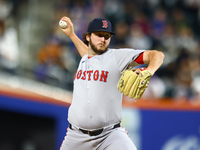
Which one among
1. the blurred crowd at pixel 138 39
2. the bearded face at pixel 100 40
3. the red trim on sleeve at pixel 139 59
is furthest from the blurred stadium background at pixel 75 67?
the red trim on sleeve at pixel 139 59

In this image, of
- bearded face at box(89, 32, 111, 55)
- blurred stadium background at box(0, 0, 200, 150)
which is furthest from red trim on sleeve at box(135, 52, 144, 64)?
blurred stadium background at box(0, 0, 200, 150)

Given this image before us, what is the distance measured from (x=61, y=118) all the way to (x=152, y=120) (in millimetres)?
1573

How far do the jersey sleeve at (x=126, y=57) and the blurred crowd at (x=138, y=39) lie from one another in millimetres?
4046

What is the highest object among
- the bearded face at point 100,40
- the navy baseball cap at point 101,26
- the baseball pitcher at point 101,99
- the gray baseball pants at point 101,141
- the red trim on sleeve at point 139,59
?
the navy baseball cap at point 101,26

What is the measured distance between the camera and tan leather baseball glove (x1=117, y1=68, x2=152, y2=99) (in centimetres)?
331

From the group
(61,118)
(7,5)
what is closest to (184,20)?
(7,5)

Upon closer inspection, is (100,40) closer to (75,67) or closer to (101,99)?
(101,99)

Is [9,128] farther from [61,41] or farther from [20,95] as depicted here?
[61,41]

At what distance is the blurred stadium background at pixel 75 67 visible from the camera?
678 centimetres

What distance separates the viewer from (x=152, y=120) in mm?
6801

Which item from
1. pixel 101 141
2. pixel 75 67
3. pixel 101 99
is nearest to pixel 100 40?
pixel 101 99

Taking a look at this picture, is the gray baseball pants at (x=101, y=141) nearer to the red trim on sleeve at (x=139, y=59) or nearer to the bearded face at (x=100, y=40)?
the red trim on sleeve at (x=139, y=59)

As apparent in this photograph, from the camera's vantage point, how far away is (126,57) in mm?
3787

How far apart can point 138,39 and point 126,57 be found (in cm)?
628
